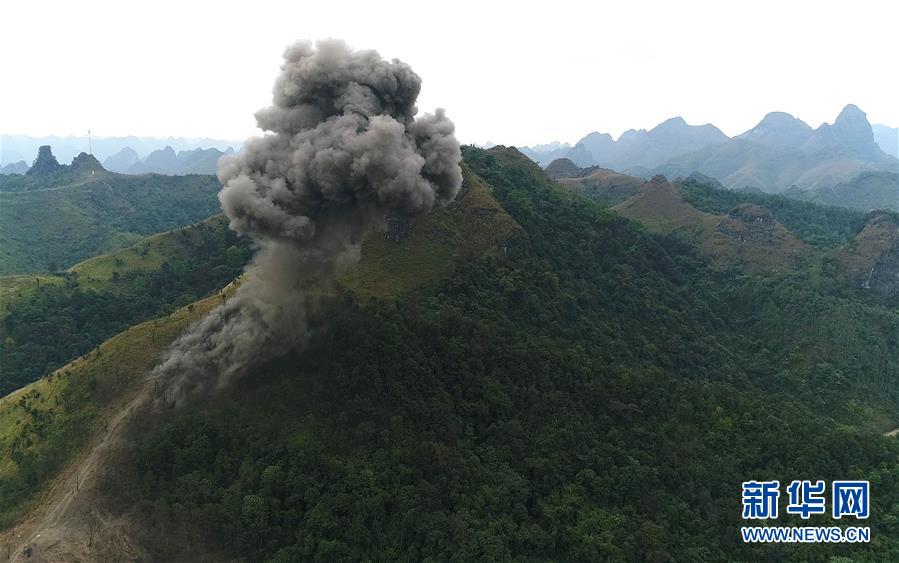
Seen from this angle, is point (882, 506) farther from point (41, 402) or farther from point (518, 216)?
point (41, 402)

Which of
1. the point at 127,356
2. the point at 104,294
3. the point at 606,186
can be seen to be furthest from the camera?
the point at 606,186

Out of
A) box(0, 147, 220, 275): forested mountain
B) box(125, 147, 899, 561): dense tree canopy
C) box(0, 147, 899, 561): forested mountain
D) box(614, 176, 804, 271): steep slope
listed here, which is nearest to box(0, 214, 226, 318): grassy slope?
box(0, 147, 220, 275): forested mountain

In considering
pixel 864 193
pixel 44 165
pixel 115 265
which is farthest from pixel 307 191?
pixel 864 193

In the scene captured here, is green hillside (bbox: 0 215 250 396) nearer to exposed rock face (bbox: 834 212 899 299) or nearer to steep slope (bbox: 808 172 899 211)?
exposed rock face (bbox: 834 212 899 299)

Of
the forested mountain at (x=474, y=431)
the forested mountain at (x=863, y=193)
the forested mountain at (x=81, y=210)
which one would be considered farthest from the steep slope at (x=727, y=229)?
the forested mountain at (x=863, y=193)

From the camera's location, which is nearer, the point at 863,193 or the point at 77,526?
the point at 77,526

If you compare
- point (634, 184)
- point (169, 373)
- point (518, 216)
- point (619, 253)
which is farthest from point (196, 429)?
point (634, 184)

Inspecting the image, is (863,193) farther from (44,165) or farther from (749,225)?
(44,165)
